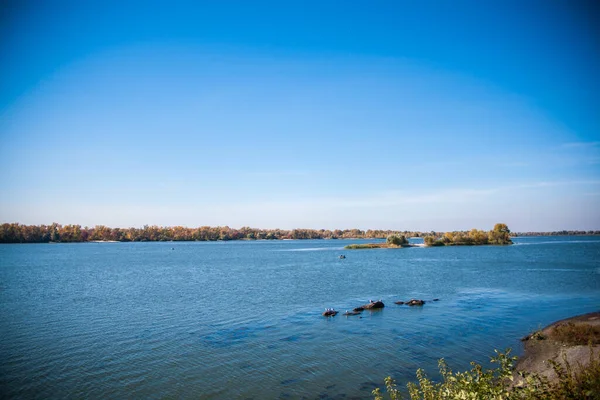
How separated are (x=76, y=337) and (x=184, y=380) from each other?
13.1 metres

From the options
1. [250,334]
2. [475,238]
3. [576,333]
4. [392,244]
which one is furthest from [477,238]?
[250,334]

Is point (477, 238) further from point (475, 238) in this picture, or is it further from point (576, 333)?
point (576, 333)

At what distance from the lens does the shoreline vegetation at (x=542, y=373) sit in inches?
353

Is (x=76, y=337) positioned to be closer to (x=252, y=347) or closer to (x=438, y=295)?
(x=252, y=347)

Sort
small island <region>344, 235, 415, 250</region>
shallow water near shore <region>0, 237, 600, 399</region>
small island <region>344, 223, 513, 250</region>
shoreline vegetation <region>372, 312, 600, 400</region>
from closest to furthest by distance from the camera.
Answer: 1. shoreline vegetation <region>372, 312, 600, 400</region>
2. shallow water near shore <region>0, 237, 600, 399</region>
3. small island <region>344, 235, 415, 250</region>
4. small island <region>344, 223, 513, 250</region>

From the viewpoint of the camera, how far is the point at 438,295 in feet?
140

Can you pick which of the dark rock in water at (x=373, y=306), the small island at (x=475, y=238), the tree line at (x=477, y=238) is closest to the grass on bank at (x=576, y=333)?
the dark rock in water at (x=373, y=306)

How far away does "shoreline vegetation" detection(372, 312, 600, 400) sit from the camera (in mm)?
8961

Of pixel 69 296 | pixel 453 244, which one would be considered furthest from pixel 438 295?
pixel 453 244

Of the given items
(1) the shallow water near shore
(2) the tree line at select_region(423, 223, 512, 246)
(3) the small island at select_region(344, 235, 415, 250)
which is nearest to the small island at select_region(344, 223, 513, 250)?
(2) the tree line at select_region(423, 223, 512, 246)

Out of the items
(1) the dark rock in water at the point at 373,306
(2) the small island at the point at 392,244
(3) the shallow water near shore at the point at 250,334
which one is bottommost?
(3) the shallow water near shore at the point at 250,334

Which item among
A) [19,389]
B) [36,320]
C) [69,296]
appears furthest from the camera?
[69,296]

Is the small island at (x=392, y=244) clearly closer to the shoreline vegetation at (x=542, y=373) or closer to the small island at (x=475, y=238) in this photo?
the small island at (x=475, y=238)

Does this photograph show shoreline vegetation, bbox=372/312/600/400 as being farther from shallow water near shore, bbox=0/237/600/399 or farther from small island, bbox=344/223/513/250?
small island, bbox=344/223/513/250
